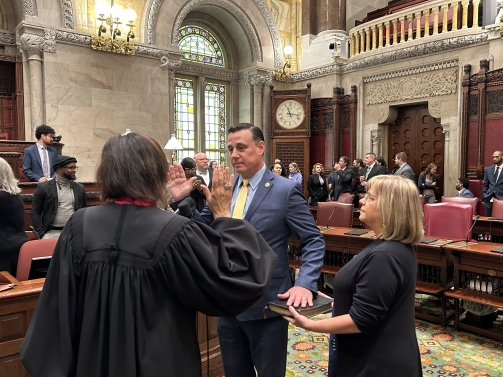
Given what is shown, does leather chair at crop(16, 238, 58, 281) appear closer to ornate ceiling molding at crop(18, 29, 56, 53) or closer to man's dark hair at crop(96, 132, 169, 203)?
man's dark hair at crop(96, 132, 169, 203)

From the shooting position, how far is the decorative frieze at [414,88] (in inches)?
325

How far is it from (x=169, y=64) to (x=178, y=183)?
8090 millimetres

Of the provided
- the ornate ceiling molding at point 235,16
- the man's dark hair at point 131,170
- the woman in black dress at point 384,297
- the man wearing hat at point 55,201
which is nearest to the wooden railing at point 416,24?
the ornate ceiling molding at point 235,16

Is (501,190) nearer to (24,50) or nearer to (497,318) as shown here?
(497,318)

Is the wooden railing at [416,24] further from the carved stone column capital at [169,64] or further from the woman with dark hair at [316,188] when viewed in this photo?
the carved stone column capital at [169,64]

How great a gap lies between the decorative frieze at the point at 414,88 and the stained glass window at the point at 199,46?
157 inches

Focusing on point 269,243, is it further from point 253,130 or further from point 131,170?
point 131,170

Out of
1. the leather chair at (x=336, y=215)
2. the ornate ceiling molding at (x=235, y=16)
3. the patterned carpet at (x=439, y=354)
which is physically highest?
the ornate ceiling molding at (x=235, y=16)

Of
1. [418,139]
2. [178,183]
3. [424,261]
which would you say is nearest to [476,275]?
[424,261]

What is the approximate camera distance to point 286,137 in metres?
10.5

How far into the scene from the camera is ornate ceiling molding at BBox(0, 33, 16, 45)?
7.66 m

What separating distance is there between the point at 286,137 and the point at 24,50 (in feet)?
19.2

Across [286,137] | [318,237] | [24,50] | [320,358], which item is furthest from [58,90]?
[318,237]

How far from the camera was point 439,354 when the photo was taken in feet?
10.6
